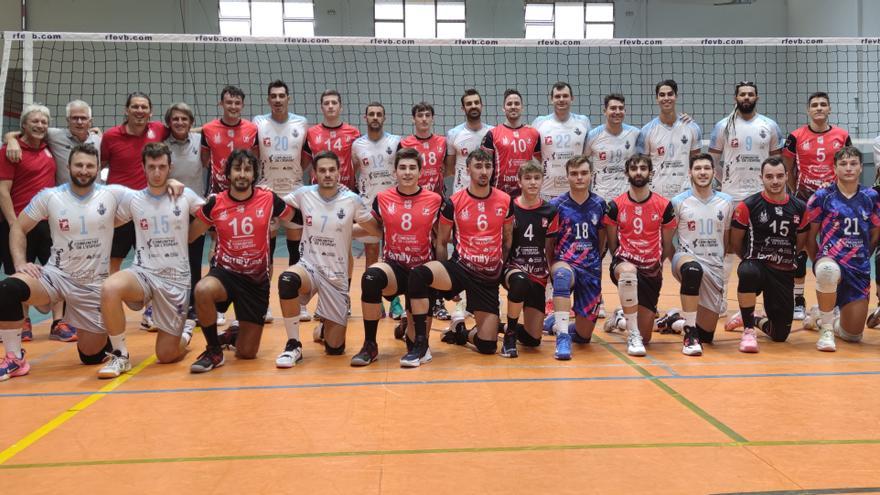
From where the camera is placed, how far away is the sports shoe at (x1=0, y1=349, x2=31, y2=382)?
5.37 metres

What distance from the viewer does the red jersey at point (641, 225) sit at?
6219 millimetres

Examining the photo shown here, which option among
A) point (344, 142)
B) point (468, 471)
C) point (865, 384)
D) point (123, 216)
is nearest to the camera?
point (468, 471)

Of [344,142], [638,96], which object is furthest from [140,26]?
[344,142]

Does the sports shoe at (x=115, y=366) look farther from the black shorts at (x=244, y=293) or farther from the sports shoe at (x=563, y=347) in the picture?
the sports shoe at (x=563, y=347)

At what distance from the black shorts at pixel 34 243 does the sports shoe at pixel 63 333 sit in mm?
696

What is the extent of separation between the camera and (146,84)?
20281 mm

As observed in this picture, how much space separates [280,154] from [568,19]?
1603 cm

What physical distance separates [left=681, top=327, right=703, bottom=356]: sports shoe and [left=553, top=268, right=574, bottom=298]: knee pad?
1.06 metres

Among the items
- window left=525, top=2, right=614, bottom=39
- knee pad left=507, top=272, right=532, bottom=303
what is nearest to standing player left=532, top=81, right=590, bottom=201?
knee pad left=507, top=272, right=532, bottom=303

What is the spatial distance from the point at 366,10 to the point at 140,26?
6541 mm

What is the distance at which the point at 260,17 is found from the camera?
20.5m

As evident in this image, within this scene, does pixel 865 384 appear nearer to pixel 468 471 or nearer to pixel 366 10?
pixel 468 471

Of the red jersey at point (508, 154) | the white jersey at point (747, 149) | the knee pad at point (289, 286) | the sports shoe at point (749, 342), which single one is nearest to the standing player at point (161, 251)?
the knee pad at point (289, 286)

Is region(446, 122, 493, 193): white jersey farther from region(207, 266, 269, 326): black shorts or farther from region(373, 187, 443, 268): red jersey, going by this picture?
region(207, 266, 269, 326): black shorts
